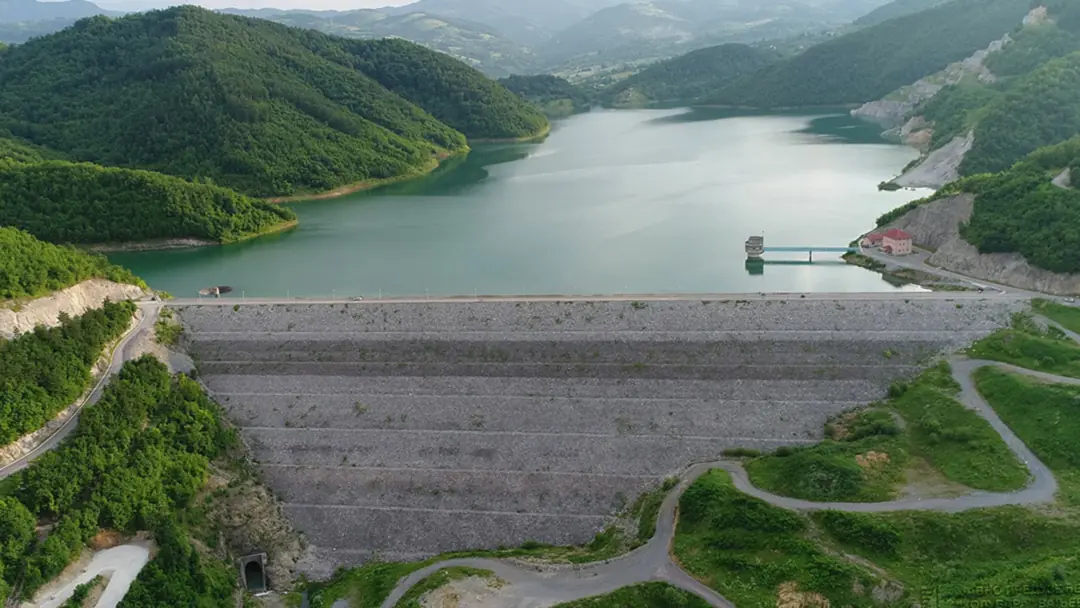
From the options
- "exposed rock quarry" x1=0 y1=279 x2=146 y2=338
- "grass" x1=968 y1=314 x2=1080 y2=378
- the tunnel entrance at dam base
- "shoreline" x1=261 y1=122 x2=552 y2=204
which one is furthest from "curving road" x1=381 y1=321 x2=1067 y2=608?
"shoreline" x1=261 y1=122 x2=552 y2=204

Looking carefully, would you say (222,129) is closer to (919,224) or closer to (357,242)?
(357,242)

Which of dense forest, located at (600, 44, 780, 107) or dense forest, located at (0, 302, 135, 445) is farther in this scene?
dense forest, located at (600, 44, 780, 107)

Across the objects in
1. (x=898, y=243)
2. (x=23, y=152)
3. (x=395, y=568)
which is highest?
(x=23, y=152)

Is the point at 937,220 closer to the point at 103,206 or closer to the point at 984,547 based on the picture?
the point at 984,547

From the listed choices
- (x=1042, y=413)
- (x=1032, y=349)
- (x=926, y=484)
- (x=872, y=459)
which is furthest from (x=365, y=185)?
(x=926, y=484)

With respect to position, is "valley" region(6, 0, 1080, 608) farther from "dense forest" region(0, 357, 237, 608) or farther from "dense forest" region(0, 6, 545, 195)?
"dense forest" region(0, 6, 545, 195)
